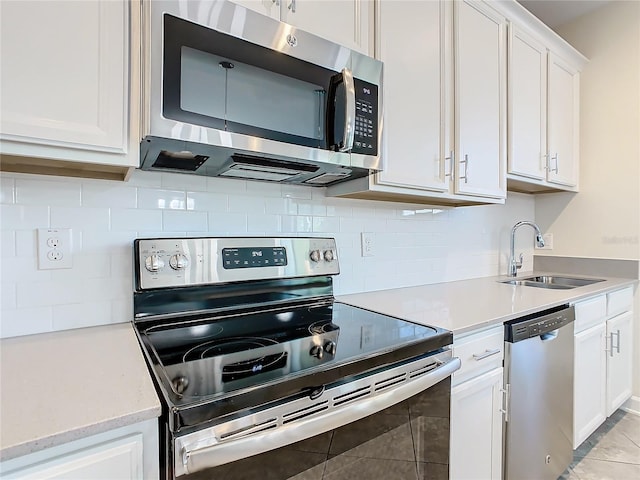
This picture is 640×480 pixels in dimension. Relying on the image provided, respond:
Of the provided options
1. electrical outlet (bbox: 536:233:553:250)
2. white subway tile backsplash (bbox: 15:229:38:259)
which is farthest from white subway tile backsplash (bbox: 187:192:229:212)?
electrical outlet (bbox: 536:233:553:250)

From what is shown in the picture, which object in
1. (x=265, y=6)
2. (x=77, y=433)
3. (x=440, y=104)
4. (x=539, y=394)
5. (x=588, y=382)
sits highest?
(x=265, y=6)

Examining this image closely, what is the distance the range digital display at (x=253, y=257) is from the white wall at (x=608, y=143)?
7.68ft

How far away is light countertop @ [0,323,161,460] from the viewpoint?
1.90ft

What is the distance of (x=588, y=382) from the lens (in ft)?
6.40

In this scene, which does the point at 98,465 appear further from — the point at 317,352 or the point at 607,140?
the point at 607,140

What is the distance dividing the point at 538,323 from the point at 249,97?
4.57 ft

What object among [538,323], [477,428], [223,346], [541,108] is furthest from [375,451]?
[541,108]

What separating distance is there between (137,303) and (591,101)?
3.08 meters

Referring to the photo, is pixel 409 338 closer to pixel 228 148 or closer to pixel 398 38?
pixel 228 148

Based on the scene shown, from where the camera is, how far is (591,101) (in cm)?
258

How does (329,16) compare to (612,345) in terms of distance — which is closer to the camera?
(329,16)

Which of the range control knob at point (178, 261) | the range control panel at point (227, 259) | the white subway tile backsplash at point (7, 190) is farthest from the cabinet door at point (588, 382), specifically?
the white subway tile backsplash at point (7, 190)

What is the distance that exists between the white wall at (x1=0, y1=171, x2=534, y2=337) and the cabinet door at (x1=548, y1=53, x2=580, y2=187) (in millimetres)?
1092

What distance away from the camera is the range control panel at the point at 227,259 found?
1.18 m
